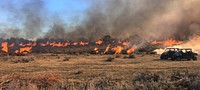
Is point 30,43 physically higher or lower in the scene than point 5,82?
higher

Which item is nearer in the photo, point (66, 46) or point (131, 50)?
point (131, 50)

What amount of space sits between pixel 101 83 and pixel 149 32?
46502 millimetres

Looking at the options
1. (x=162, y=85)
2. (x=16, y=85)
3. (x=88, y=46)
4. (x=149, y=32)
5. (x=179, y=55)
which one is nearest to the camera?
(x=16, y=85)

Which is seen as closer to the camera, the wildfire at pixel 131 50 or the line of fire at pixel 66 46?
the wildfire at pixel 131 50

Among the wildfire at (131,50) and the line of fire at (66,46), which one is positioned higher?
the line of fire at (66,46)

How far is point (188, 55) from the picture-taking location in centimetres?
5066

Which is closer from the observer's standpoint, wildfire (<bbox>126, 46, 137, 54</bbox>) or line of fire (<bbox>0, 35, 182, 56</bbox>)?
wildfire (<bbox>126, 46, 137, 54</bbox>)

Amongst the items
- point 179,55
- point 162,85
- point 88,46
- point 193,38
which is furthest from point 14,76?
point 88,46

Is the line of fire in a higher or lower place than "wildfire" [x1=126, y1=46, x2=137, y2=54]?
higher

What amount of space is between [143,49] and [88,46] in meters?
41.3

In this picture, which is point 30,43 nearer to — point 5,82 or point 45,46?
point 45,46

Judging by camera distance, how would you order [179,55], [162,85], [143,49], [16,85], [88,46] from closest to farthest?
[16,85], [162,85], [179,55], [143,49], [88,46]

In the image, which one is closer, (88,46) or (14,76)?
(14,76)

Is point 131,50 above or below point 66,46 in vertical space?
below
